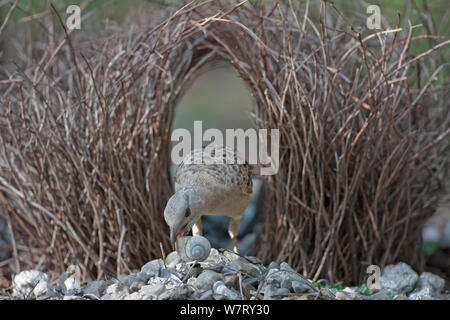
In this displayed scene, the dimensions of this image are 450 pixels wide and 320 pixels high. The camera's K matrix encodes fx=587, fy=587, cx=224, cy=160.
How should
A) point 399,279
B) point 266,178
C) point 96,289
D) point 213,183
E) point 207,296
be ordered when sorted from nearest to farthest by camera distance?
1. point 207,296
2. point 96,289
3. point 213,183
4. point 399,279
5. point 266,178

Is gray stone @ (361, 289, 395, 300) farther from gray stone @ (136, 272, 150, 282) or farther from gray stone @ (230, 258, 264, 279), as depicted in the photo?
gray stone @ (136, 272, 150, 282)

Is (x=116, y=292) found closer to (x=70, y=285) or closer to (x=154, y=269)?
(x=154, y=269)

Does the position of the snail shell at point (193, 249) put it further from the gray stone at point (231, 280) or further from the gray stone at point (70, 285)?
the gray stone at point (70, 285)

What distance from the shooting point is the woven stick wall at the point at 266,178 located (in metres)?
2.18

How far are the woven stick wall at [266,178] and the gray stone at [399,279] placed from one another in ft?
0.28

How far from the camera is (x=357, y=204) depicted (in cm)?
234

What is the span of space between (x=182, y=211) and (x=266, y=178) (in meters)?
0.81

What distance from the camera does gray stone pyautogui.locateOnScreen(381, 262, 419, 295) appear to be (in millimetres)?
2234

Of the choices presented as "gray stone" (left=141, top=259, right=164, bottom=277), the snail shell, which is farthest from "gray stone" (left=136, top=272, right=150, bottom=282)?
the snail shell

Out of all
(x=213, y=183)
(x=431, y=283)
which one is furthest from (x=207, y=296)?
(x=431, y=283)

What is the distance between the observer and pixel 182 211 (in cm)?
168

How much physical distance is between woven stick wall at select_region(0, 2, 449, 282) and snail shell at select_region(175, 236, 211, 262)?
577mm

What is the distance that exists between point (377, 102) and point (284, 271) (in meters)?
0.83
